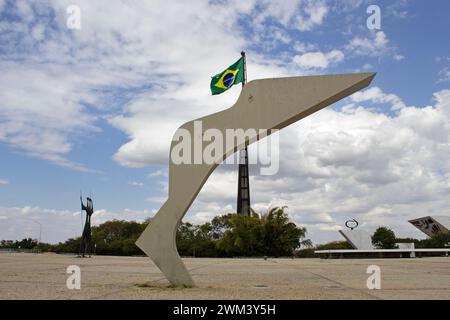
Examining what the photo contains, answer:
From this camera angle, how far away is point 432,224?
40438mm

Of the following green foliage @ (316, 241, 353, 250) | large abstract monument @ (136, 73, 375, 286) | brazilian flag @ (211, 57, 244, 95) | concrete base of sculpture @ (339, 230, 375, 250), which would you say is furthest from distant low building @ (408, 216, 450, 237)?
large abstract monument @ (136, 73, 375, 286)

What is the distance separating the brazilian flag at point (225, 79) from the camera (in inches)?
497

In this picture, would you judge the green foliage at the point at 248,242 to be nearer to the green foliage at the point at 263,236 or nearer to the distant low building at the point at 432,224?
the green foliage at the point at 263,236

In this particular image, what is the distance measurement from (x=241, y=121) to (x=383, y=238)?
32966 millimetres

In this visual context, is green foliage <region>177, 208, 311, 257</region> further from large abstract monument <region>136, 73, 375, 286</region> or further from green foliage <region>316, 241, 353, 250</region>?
large abstract monument <region>136, 73, 375, 286</region>

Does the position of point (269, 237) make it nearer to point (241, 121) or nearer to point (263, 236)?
point (263, 236)

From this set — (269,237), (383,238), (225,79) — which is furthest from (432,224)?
(225,79)

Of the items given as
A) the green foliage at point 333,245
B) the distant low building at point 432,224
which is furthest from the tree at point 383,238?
the distant low building at point 432,224

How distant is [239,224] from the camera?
35.9 m

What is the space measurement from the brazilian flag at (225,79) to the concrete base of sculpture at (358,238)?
73.2ft

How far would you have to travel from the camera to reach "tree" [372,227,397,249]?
3669 centimetres

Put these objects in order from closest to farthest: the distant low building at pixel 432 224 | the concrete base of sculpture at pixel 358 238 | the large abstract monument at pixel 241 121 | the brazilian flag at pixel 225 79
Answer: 1. the large abstract monument at pixel 241 121
2. the brazilian flag at pixel 225 79
3. the concrete base of sculpture at pixel 358 238
4. the distant low building at pixel 432 224
